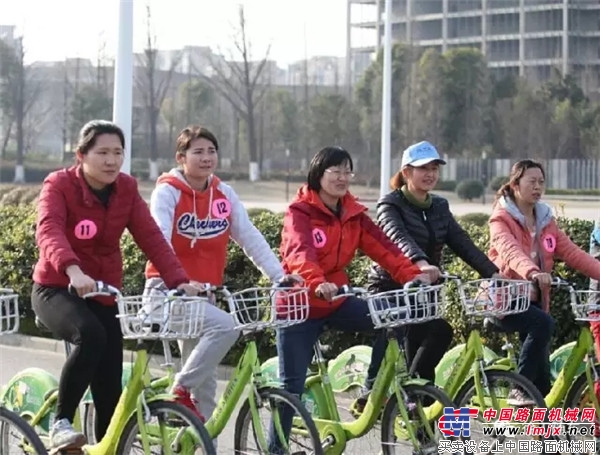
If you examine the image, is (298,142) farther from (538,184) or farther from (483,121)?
(538,184)

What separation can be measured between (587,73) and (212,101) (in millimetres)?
21366

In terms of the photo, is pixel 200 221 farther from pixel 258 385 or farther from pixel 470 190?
pixel 470 190

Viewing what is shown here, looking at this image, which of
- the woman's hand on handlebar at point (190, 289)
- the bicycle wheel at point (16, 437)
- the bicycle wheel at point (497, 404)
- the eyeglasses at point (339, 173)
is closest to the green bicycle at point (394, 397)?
the bicycle wheel at point (497, 404)

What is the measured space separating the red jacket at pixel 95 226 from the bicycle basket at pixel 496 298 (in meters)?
1.54

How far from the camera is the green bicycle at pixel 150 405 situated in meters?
5.11

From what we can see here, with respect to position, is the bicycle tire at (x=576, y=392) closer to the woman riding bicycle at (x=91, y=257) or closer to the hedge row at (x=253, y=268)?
the hedge row at (x=253, y=268)

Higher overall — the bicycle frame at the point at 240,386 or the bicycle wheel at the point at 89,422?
the bicycle frame at the point at 240,386

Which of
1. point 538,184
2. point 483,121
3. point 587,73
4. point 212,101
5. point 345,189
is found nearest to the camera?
point 345,189

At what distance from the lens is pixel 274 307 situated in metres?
5.56

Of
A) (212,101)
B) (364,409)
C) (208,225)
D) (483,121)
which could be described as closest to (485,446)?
(364,409)

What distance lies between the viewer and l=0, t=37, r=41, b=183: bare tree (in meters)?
53.5

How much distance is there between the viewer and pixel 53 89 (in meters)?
63.1

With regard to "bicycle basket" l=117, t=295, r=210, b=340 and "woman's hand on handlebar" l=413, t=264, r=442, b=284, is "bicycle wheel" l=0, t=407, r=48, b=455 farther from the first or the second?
"woman's hand on handlebar" l=413, t=264, r=442, b=284

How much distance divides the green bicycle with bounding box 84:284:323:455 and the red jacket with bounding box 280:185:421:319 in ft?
1.24
